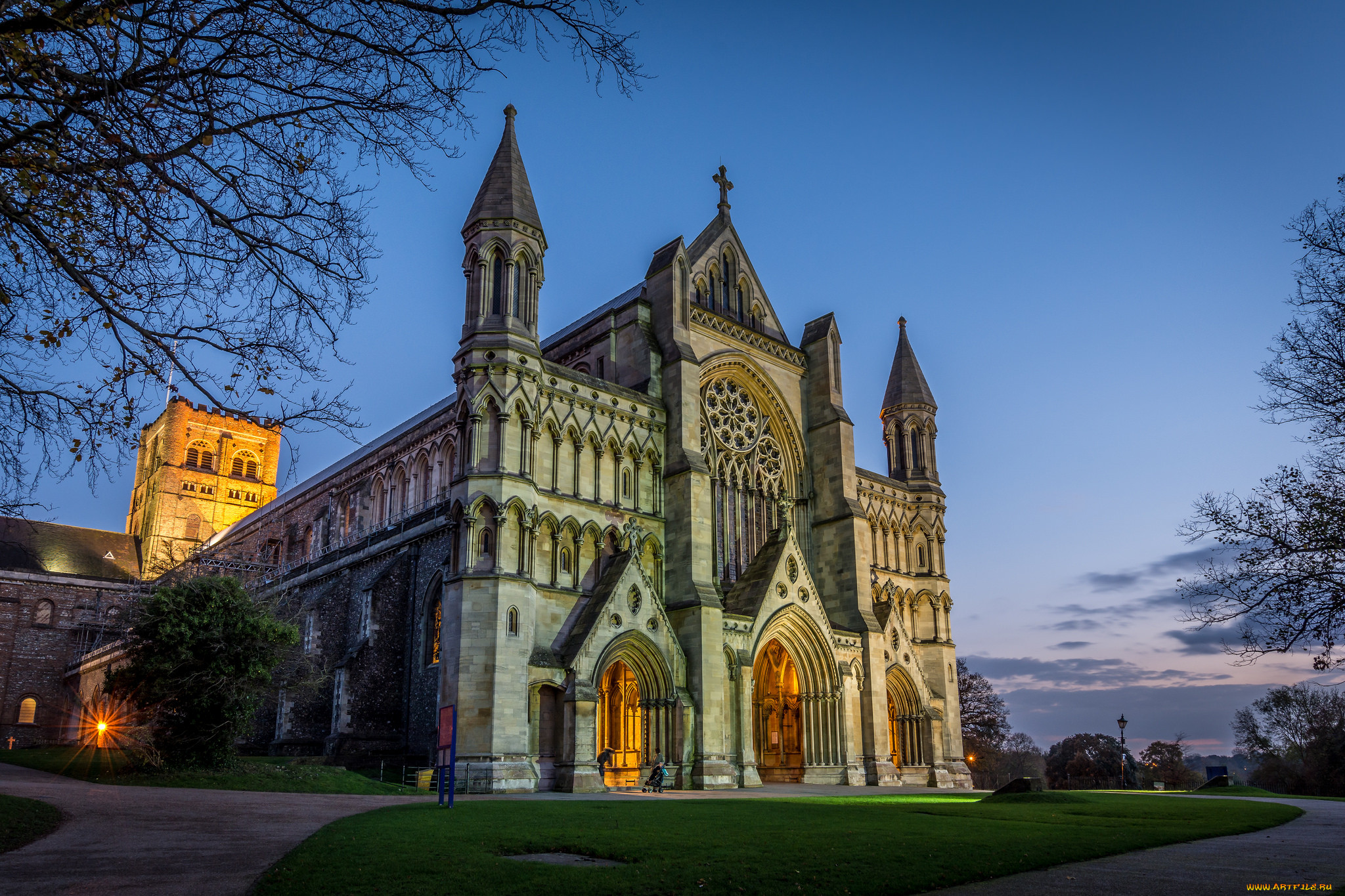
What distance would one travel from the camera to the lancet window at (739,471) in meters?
36.2

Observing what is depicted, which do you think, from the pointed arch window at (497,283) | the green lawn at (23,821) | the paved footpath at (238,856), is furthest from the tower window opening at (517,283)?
the green lawn at (23,821)

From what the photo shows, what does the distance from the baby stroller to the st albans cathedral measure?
1590mm

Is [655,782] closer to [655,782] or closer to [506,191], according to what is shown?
[655,782]

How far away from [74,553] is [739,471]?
4892cm

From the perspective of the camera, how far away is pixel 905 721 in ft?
130

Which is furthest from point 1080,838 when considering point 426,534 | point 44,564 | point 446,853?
point 44,564

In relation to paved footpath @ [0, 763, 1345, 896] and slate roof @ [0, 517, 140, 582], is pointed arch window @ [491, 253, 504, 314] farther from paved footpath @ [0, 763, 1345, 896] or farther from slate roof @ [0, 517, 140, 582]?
slate roof @ [0, 517, 140, 582]

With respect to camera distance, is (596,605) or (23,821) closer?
(23,821)

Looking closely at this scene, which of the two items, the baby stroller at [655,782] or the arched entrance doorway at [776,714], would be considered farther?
the arched entrance doorway at [776,714]

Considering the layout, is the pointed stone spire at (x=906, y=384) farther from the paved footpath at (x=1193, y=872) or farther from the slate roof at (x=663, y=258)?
the paved footpath at (x=1193, y=872)

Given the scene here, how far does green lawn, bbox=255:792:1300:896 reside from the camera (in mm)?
8797

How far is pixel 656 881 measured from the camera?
884 centimetres

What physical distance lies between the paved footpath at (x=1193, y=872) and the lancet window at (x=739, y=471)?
23.1 m

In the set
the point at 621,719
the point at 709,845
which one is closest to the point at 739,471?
the point at 621,719
